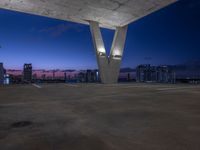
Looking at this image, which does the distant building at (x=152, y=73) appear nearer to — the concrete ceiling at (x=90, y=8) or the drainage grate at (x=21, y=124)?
the concrete ceiling at (x=90, y=8)

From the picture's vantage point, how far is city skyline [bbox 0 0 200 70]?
101 ft

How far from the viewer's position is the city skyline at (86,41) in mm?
30781

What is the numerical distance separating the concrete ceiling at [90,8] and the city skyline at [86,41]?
52.9 ft

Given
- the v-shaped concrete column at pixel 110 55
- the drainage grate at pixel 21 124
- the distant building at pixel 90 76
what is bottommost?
the drainage grate at pixel 21 124

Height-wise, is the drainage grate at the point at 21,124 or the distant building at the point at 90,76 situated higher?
the distant building at the point at 90,76

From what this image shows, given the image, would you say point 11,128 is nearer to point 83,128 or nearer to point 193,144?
point 83,128

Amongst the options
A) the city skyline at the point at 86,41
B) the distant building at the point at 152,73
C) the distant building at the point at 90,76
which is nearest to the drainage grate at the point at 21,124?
the distant building at the point at 90,76

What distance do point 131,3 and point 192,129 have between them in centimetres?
1192

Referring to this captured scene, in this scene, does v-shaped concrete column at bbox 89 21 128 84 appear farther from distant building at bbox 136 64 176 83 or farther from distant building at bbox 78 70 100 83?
distant building at bbox 136 64 176 83

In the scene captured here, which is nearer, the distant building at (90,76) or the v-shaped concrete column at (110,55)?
the v-shaped concrete column at (110,55)

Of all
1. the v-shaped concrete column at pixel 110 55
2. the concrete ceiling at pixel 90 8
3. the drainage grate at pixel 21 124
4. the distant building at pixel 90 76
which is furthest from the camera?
the distant building at pixel 90 76

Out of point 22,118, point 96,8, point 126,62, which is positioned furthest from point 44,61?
point 22,118

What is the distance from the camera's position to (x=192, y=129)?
1841mm

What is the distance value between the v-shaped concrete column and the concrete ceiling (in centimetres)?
148
